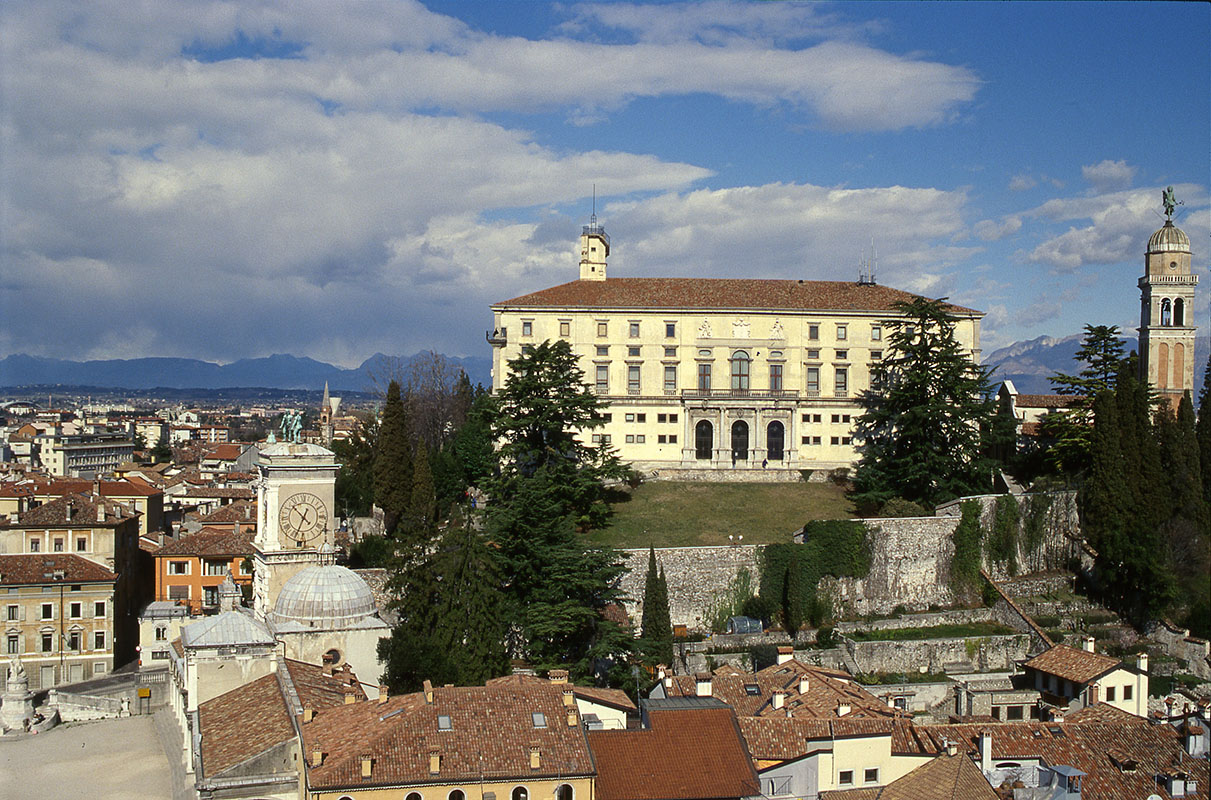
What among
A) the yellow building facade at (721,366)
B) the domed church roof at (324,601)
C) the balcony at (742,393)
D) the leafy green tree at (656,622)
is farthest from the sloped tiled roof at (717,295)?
the domed church roof at (324,601)

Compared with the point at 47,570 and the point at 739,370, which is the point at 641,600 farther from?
the point at 47,570

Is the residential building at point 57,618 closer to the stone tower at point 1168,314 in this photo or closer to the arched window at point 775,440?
the arched window at point 775,440

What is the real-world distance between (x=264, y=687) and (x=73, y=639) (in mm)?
23433

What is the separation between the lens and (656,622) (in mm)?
38031

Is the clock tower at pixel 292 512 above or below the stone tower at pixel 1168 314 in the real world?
below

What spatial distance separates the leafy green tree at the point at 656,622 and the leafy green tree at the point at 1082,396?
19432mm

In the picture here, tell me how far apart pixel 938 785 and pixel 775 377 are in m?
34.6

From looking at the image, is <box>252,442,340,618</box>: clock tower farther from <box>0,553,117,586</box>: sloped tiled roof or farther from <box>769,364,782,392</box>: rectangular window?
<box>769,364,782,392</box>: rectangular window

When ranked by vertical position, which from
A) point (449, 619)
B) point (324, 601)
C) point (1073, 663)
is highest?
point (324, 601)

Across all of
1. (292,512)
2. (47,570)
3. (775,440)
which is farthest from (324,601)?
(775,440)

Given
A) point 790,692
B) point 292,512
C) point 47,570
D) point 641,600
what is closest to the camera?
point 790,692

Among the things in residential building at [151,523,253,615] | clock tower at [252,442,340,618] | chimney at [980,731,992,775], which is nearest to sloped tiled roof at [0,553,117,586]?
residential building at [151,523,253,615]

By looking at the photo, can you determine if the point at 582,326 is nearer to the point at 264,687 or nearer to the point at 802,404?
the point at 802,404

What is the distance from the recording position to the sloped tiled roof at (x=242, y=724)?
82.7ft
